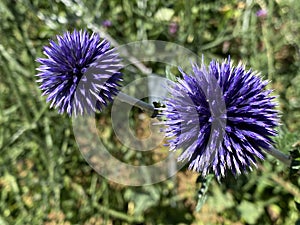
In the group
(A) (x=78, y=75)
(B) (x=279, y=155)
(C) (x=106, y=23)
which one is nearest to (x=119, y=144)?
(C) (x=106, y=23)

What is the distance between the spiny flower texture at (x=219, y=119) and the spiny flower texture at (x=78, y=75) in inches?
6.8

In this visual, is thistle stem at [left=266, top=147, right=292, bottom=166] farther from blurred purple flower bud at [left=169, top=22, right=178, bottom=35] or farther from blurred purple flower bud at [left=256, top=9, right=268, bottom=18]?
blurred purple flower bud at [left=169, top=22, right=178, bottom=35]

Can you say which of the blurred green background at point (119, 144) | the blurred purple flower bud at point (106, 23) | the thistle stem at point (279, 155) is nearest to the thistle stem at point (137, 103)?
the thistle stem at point (279, 155)

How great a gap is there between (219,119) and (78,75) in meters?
0.38

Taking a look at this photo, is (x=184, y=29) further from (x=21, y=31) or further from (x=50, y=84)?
(x=50, y=84)

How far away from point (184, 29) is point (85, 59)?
2.85ft

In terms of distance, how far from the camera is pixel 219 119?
0.79 m

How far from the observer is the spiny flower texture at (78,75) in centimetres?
85

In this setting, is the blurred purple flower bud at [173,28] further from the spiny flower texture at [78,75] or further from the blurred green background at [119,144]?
the spiny flower texture at [78,75]

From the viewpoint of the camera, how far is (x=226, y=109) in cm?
80

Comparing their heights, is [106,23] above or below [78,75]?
above

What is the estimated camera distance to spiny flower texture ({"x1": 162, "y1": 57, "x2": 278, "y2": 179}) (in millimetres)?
786

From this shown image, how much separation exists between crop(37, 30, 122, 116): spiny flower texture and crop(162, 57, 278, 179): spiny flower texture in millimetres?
172

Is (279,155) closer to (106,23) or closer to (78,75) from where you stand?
(78,75)
